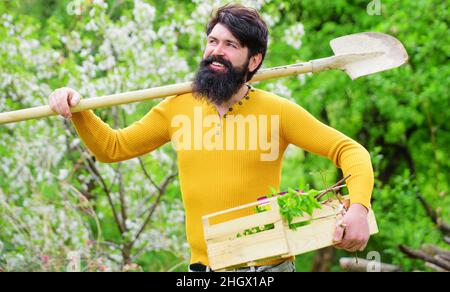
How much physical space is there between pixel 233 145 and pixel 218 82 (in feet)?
0.90

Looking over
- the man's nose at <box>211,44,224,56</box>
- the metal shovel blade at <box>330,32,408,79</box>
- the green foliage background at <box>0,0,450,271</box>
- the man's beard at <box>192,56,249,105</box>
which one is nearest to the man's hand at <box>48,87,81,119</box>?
the man's beard at <box>192,56,249,105</box>

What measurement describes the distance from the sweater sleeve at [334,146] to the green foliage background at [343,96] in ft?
7.92

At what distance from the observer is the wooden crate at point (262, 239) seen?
331 centimetres

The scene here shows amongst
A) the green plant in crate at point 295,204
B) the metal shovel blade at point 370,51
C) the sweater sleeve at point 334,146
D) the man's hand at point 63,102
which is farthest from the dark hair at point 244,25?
the green plant in crate at point 295,204

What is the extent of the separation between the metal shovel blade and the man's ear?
400 mm

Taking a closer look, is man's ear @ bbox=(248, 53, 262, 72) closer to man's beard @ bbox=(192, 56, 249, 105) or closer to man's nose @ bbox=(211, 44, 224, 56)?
man's beard @ bbox=(192, 56, 249, 105)

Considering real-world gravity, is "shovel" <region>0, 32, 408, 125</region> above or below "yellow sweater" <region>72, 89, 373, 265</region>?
above

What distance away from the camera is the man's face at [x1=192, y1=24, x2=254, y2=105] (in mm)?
3770

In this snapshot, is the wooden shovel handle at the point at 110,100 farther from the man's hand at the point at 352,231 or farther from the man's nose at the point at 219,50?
the man's hand at the point at 352,231

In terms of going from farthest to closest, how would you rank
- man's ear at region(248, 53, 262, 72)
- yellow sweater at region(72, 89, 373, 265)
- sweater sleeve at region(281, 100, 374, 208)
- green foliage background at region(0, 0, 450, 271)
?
green foliage background at region(0, 0, 450, 271), man's ear at region(248, 53, 262, 72), yellow sweater at region(72, 89, 373, 265), sweater sleeve at region(281, 100, 374, 208)

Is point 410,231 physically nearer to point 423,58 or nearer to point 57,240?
point 423,58
